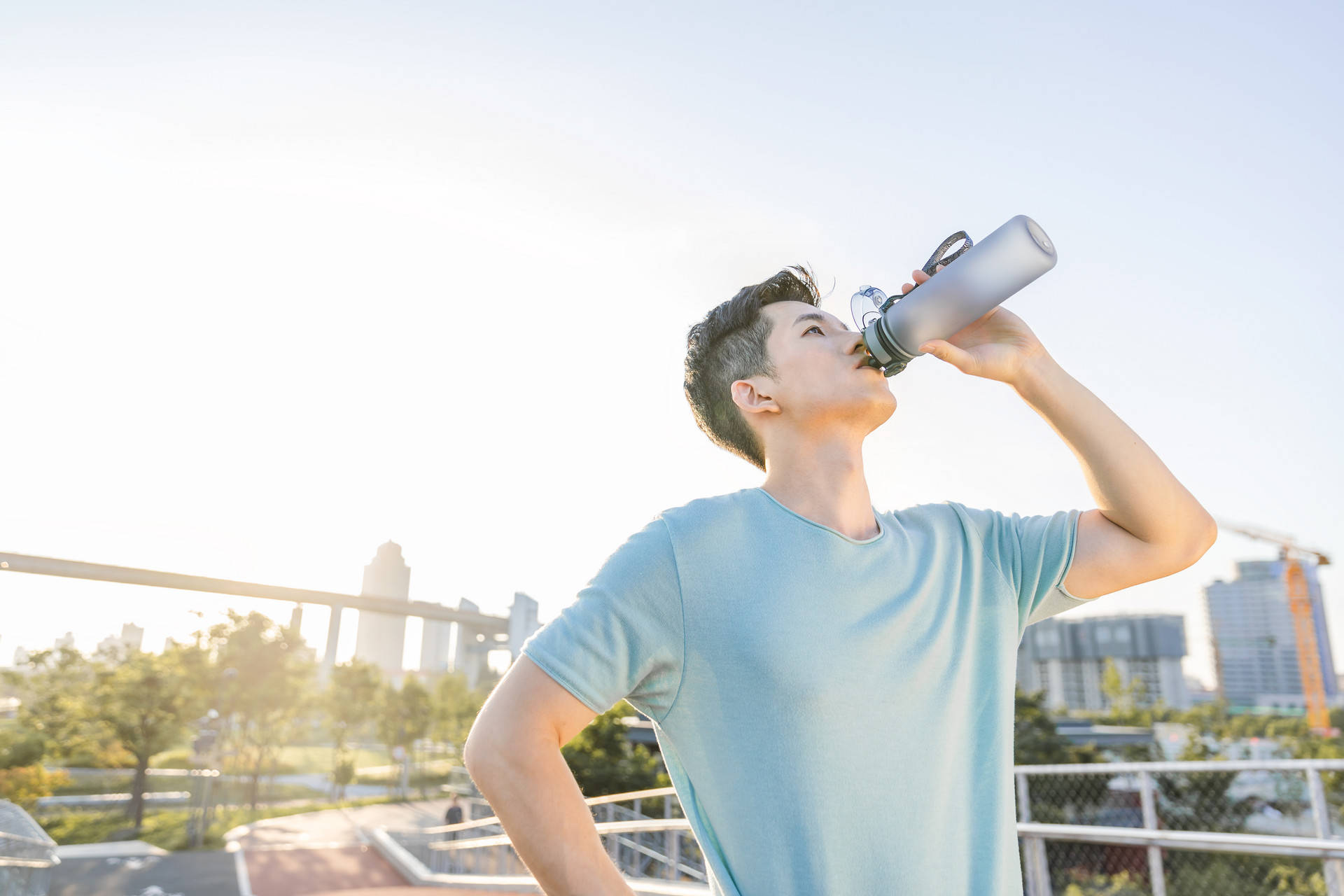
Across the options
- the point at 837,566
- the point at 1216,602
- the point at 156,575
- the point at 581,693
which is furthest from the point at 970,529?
the point at 1216,602

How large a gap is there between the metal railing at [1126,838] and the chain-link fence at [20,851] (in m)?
4.01

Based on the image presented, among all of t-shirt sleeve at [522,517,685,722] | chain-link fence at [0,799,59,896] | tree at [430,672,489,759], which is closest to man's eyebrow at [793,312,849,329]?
t-shirt sleeve at [522,517,685,722]

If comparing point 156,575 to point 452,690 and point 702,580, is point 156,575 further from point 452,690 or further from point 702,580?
point 702,580

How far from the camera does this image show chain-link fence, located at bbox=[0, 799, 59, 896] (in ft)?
23.0

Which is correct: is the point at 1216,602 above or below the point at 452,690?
above

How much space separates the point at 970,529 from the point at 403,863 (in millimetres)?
15882

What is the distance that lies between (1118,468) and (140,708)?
26216 mm

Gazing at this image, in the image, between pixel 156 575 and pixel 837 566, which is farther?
pixel 156 575

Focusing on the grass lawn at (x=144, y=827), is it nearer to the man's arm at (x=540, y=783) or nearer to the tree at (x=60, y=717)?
the tree at (x=60, y=717)

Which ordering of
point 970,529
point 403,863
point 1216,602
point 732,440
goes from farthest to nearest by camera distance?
point 1216,602, point 403,863, point 732,440, point 970,529

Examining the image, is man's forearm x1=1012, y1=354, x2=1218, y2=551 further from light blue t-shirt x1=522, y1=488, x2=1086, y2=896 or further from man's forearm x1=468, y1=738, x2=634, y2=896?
man's forearm x1=468, y1=738, x2=634, y2=896

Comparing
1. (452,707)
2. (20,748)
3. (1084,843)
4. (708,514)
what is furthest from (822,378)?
(452,707)

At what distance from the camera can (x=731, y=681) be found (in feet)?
3.39

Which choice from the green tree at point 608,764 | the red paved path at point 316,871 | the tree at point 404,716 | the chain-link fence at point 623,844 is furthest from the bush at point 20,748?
the green tree at point 608,764
